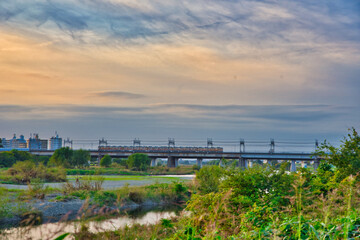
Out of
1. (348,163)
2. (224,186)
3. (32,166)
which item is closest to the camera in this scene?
(224,186)

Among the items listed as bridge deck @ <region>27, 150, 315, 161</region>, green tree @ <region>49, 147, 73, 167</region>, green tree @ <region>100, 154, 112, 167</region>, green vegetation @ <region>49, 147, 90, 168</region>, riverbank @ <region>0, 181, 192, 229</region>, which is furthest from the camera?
bridge deck @ <region>27, 150, 315, 161</region>

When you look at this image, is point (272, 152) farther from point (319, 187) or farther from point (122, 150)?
point (319, 187)

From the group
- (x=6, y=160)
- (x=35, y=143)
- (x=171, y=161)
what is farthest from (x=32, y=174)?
(x=35, y=143)

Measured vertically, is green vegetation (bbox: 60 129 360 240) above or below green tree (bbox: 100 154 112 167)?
above

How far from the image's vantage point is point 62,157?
200ft

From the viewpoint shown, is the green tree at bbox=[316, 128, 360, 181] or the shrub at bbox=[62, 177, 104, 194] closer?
the green tree at bbox=[316, 128, 360, 181]

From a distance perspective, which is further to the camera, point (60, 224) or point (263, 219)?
point (263, 219)

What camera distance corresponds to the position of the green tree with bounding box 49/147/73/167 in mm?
59138

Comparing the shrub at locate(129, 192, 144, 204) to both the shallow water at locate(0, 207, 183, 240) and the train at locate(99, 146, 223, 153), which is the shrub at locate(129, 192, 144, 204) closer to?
the shallow water at locate(0, 207, 183, 240)

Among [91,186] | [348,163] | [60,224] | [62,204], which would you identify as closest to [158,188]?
[91,186]

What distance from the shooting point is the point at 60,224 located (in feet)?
10.1

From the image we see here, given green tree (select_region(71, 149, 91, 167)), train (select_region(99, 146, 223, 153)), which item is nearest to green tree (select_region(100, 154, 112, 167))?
green tree (select_region(71, 149, 91, 167))

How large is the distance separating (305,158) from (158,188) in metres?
54.4

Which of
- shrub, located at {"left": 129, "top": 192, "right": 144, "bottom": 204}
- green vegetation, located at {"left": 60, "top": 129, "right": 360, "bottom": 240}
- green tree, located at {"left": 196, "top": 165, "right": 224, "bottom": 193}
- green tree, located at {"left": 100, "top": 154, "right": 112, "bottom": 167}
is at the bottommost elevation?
shrub, located at {"left": 129, "top": 192, "right": 144, "bottom": 204}
